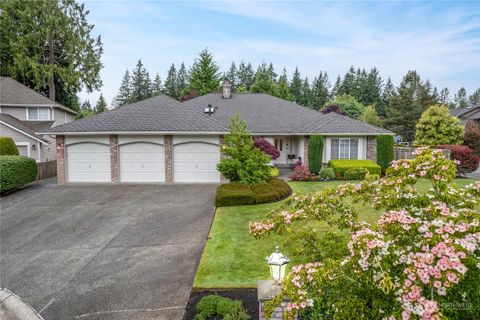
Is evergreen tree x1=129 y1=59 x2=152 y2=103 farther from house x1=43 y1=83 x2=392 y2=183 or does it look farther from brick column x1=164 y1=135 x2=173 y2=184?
brick column x1=164 y1=135 x2=173 y2=184

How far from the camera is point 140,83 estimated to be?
65.2 metres

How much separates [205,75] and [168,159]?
3240 cm

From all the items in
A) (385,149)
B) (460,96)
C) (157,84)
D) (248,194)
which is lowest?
(248,194)

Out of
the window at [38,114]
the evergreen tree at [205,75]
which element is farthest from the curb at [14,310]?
the evergreen tree at [205,75]

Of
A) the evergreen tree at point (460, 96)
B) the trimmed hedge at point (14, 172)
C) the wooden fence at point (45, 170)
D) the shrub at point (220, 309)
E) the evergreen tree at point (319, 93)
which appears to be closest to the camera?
the shrub at point (220, 309)

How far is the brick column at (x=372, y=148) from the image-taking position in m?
20.3

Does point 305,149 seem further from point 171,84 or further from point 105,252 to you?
point 171,84

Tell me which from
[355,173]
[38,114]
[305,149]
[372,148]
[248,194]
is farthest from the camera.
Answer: [38,114]

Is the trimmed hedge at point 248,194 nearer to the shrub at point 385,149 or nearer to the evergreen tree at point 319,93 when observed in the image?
the shrub at point 385,149

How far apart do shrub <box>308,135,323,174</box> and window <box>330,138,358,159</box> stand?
1.90 m

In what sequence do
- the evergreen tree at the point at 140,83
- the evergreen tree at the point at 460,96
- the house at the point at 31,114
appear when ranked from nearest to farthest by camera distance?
the house at the point at 31,114, the evergreen tree at the point at 140,83, the evergreen tree at the point at 460,96

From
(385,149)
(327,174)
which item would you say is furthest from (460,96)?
(327,174)

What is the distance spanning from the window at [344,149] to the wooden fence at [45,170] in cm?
1811

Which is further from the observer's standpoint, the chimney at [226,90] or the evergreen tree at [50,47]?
the evergreen tree at [50,47]
